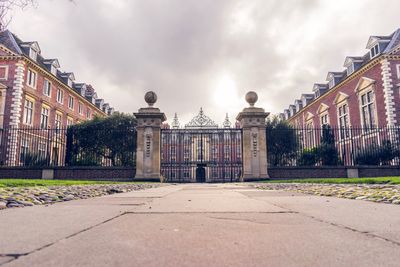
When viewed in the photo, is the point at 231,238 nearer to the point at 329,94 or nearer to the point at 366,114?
the point at 366,114

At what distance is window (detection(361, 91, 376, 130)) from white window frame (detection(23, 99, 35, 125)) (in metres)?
28.3

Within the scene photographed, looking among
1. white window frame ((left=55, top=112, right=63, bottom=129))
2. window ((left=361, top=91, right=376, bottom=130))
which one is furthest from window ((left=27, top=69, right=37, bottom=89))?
window ((left=361, top=91, right=376, bottom=130))

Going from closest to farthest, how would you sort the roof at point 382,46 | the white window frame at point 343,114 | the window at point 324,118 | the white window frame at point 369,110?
the roof at point 382,46 < the white window frame at point 369,110 < the white window frame at point 343,114 < the window at point 324,118

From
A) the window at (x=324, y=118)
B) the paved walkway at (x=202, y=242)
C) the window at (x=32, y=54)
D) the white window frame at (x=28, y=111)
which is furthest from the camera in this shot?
the window at (x=324, y=118)

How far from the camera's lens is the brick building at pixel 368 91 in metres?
21.5

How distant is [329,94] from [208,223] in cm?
3294

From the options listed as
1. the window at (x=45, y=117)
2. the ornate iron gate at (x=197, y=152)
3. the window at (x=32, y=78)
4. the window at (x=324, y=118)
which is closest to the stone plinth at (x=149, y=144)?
the ornate iron gate at (x=197, y=152)

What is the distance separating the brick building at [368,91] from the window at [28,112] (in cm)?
2549

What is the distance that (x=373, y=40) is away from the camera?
24.2 meters

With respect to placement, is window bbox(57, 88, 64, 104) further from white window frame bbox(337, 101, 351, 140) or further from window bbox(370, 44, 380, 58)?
window bbox(370, 44, 380, 58)

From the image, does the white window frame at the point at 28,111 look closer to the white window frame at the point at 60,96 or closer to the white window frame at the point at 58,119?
the white window frame at the point at 58,119

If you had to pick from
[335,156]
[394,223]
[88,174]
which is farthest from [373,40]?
[394,223]

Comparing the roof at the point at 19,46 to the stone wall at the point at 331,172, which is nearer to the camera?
the stone wall at the point at 331,172

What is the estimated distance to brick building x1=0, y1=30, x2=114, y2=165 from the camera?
877 inches
